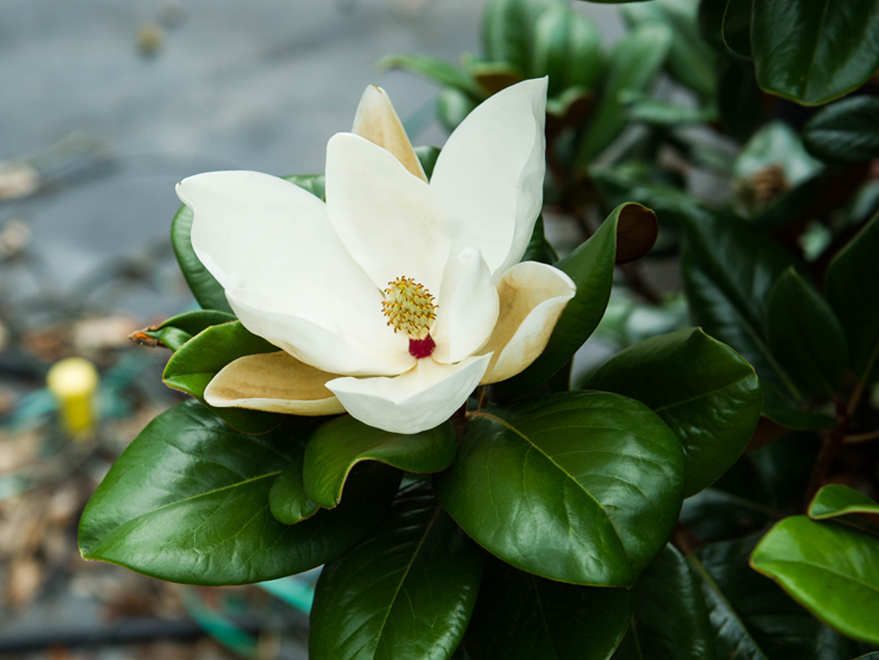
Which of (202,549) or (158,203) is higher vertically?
(202,549)

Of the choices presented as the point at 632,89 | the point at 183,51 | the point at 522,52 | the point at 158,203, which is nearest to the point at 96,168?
the point at 158,203

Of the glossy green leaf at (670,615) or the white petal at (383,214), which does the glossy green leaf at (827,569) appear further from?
the white petal at (383,214)

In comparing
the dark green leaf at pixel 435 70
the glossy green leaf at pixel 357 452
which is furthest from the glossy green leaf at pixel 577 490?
the dark green leaf at pixel 435 70

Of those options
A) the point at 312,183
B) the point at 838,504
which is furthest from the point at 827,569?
the point at 312,183

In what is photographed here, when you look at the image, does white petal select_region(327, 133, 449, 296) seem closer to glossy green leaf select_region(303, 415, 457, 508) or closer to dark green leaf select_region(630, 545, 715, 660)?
glossy green leaf select_region(303, 415, 457, 508)

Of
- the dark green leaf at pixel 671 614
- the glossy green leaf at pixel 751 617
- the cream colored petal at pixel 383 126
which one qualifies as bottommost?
the glossy green leaf at pixel 751 617

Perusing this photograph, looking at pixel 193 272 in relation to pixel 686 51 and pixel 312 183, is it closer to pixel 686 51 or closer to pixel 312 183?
pixel 312 183

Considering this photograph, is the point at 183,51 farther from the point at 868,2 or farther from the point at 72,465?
the point at 868,2
